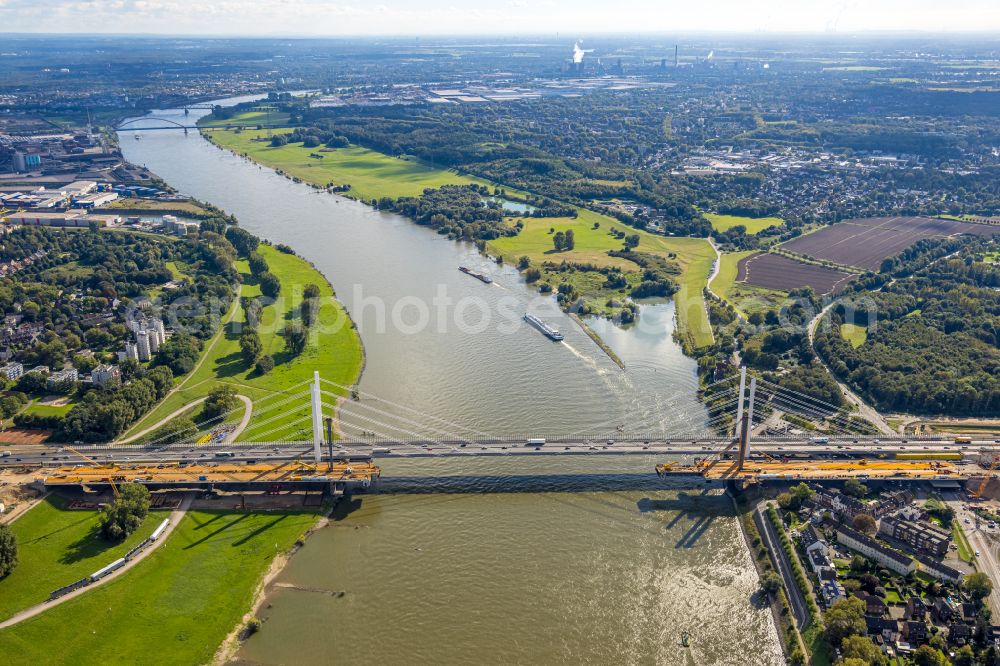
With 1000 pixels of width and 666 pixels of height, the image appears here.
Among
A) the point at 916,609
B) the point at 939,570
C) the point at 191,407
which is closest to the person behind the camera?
the point at 916,609

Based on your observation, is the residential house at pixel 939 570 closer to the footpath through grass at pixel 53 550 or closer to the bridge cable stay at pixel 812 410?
the bridge cable stay at pixel 812 410

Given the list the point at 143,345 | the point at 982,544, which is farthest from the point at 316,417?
the point at 982,544

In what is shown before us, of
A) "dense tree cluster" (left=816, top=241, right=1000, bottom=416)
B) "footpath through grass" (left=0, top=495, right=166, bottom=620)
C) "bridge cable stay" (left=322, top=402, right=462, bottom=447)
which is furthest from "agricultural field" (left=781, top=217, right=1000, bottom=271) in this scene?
"footpath through grass" (left=0, top=495, right=166, bottom=620)

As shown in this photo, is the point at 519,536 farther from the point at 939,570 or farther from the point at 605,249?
the point at 605,249

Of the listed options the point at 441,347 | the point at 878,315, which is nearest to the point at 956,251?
the point at 878,315

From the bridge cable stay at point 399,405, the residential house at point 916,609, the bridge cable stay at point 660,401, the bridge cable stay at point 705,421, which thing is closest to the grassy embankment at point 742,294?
the bridge cable stay at point 660,401
